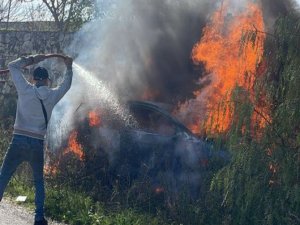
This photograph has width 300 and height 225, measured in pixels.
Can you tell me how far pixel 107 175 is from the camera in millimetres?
8531

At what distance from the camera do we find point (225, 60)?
8.62 meters

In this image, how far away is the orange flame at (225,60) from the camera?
6016 mm

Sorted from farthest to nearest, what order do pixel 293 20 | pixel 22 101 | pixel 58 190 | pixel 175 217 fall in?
pixel 58 190
pixel 175 217
pixel 22 101
pixel 293 20

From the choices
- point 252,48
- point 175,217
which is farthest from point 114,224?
point 252,48

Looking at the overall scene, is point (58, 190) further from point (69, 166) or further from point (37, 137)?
point (37, 137)

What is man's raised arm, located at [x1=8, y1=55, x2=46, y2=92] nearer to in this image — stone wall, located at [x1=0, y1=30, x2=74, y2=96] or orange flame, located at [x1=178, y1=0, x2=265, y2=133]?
orange flame, located at [x1=178, y1=0, x2=265, y2=133]

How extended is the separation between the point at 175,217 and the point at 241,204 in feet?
4.16

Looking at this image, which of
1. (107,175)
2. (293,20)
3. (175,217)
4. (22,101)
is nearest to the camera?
(293,20)

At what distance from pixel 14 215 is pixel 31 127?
150cm

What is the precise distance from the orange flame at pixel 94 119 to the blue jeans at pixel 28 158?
2.49 metres

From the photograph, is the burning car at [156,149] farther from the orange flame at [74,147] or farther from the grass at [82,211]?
the grass at [82,211]

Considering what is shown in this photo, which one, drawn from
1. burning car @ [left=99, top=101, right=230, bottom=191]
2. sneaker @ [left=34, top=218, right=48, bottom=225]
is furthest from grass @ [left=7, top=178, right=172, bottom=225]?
burning car @ [left=99, top=101, right=230, bottom=191]

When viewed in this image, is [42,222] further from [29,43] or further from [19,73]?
[29,43]

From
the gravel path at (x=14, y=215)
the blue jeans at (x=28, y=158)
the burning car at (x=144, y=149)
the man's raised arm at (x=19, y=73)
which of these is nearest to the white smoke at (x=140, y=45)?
the burning car at (x=144, y=149)
